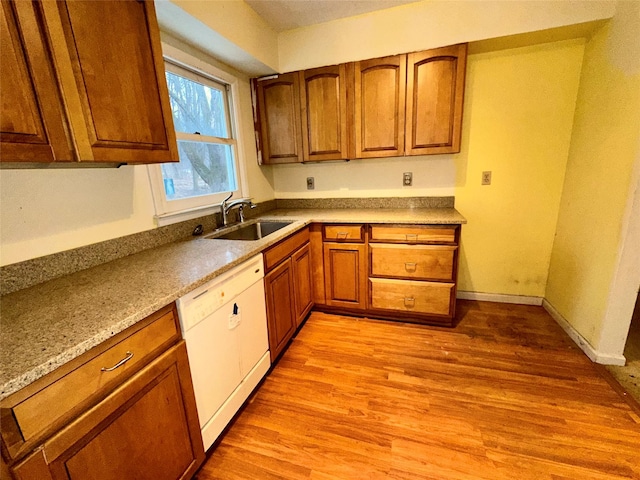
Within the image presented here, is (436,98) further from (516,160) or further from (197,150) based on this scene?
(197,150)

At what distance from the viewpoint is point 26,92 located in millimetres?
850

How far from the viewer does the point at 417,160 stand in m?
2.54

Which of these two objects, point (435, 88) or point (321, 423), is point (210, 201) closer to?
point (321, 423)

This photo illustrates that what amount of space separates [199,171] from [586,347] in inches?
116

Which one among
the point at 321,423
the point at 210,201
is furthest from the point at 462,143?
the point at 321,423

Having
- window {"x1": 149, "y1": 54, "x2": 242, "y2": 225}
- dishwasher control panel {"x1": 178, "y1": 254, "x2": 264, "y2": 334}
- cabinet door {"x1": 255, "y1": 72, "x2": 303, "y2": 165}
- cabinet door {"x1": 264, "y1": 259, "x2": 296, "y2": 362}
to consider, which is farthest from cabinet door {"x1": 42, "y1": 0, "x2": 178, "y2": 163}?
cabinet door {"x1": 255, "y1": 72, "x2": 303, "y2": 165}

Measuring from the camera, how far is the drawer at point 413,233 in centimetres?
210

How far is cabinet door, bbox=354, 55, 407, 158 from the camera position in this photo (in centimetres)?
217

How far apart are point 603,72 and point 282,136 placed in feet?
7.53

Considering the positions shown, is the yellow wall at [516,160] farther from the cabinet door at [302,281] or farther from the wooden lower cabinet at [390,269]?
the cabinet door at [302,281]

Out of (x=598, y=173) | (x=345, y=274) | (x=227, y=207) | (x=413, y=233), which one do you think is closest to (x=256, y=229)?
(x=227, y=207)

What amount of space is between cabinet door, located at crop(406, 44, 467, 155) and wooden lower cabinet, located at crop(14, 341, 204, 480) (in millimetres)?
2127

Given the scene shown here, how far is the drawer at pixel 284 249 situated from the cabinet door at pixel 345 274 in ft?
0.81

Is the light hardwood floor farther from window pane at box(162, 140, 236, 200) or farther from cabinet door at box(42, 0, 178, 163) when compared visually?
cabinet door at box(42, 0, 178, 163)
